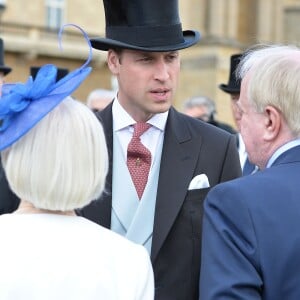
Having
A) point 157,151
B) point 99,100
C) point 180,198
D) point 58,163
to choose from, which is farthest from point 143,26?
point 99,100

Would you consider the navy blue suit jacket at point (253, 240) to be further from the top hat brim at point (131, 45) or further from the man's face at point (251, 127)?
the top hat brim at point (131, 45)

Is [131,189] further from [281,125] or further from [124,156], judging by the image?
[281,125]

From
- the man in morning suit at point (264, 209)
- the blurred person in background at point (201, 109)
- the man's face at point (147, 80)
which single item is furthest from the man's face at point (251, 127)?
the blurred person in background at point (201, 109)

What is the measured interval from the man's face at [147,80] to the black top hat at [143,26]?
2.1 inches

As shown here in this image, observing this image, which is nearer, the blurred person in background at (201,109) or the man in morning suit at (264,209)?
the man in morning suit at (264,209)

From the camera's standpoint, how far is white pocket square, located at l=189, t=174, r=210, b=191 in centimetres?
399

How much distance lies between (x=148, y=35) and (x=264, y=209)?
4.20 ft

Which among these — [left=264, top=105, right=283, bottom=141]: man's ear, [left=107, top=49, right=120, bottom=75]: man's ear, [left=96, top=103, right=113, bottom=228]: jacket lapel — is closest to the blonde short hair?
[left=264, top=105, right=283, bottom=141]: man's ear

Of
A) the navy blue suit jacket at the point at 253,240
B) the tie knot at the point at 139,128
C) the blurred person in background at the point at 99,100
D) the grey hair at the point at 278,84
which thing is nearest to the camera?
the navy blue suit jacket at the point at 253,240

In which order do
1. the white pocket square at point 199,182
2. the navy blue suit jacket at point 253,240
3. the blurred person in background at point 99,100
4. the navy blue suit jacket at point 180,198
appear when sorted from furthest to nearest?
the blurred person in background at point 99,100
the white pocket square at point 199,182
the navy blue suit jacket at point 180,198
the navy blue suit jacket at point 253,240

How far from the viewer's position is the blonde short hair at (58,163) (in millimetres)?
2693

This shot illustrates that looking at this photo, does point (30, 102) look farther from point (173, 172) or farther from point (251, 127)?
point (173, 172)

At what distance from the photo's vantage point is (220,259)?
3027 millimetres

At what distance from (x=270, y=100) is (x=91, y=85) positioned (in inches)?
1172
